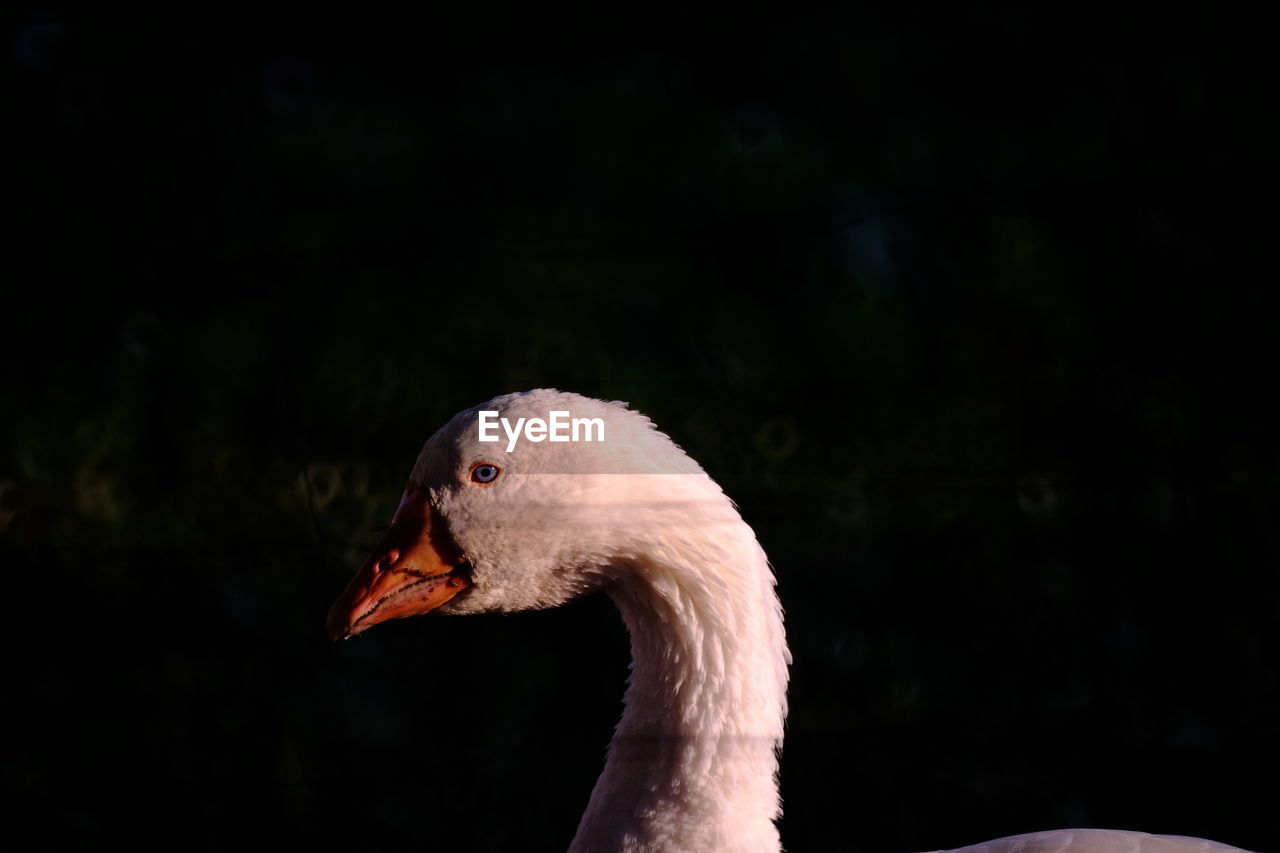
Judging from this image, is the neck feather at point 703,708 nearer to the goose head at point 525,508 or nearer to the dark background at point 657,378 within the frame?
the goose head at point 525,508

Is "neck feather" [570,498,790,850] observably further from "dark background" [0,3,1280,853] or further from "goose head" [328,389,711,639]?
"dark background" [0,3,1280,853]

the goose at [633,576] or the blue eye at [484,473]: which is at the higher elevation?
the blue eye at [484,473]

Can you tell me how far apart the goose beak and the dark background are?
2.91 ft

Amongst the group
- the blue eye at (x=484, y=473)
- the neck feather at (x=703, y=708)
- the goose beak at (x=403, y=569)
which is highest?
the blue eye at (x=484, y=473)

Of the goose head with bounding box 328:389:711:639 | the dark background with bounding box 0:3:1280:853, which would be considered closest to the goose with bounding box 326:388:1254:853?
the goose head with bounding box 328:389:711:639

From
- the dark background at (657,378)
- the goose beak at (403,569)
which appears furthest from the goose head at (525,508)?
the dark background at (657,378)

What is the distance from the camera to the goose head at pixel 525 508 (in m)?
1.22

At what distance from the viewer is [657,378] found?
7.05 feet

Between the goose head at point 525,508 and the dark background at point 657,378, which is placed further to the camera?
the dark background at point 657,378

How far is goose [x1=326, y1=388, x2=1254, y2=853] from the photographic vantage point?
122 centimetres

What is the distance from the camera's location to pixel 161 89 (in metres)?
1.96

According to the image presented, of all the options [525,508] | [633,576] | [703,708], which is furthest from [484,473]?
[703,708]

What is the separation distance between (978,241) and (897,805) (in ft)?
3.80

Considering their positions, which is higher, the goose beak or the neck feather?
the goose beak
